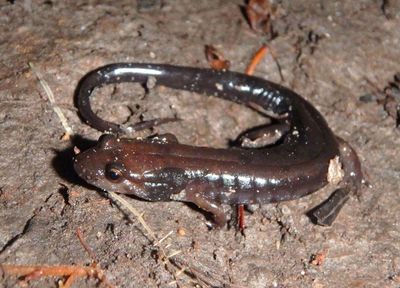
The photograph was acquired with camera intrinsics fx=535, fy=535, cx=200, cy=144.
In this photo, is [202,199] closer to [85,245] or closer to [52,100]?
[85,245]

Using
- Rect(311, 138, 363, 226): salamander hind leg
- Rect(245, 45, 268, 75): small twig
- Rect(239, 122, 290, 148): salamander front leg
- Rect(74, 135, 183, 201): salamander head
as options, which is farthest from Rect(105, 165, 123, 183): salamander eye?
Rect(245, 45, 268, 75): small twig

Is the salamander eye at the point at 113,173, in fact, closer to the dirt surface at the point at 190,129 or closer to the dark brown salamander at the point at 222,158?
the dark brown salamander at the point at 222,158

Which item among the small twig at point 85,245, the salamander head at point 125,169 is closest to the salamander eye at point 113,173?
the salamander head at point 125,169

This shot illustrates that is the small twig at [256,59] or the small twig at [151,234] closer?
the small twig at [151,234]

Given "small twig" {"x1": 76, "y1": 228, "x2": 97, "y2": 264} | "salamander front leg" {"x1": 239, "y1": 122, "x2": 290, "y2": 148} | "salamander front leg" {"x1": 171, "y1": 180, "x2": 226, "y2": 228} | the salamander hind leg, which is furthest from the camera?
"salamander front leg" {"x1": 239, "y1": 122, "x2": 290, "y2": 148}

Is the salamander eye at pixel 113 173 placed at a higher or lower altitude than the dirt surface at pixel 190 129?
higher

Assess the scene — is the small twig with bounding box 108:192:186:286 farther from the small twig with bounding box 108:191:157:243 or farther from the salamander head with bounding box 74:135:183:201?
the salamander head with bounding box 74:135:183:201

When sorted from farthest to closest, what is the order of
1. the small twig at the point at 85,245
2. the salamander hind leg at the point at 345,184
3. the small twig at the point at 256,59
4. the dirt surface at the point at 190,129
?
the small twig at the point at 256,59 → the salamander hind leg at the point at 345,184 → the dirt surface at the point at 190,129 → the small twig at the point at 85,245

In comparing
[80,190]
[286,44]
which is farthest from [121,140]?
[286,44]
